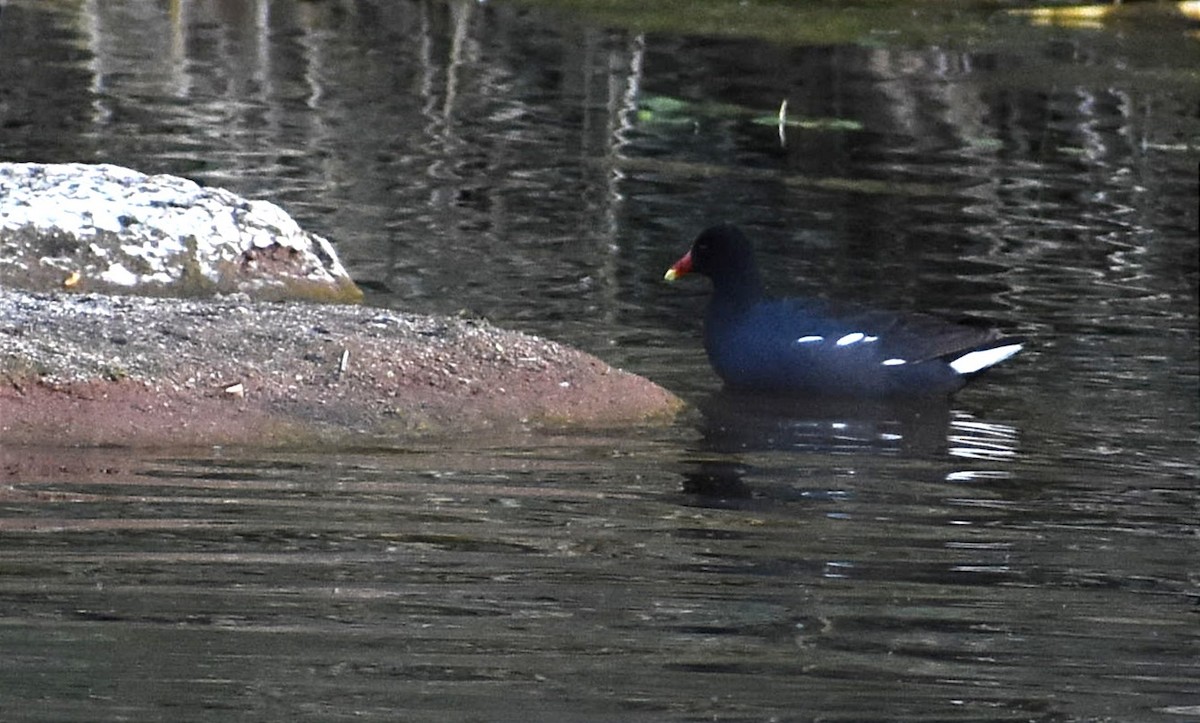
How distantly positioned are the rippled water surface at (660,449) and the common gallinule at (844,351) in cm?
19

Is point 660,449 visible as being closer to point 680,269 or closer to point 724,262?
point 724,262

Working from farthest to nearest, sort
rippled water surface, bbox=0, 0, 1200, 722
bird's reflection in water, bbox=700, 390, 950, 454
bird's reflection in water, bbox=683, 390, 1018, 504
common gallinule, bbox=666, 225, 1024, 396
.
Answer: common gallinule, bbox=666, 225, 1024, 396, bird's reflection in water, bbox=700, 390, 950, 454, bird's reflection in water, bbox=683, 390, 1018, 504, rippled water surface, bbox=0, 0, 1200, 722

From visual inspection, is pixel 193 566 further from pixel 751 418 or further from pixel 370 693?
pixel 751 418

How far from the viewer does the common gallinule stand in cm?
1120

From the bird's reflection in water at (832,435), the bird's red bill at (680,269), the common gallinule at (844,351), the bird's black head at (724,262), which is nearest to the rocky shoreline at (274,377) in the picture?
the bird's reflection in water at (832,435)

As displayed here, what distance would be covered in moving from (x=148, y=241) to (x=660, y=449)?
3430 millimetres

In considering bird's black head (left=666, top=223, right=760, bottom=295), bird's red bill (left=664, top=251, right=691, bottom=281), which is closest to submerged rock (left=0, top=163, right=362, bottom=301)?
bird's red bill (left=664, top=251, right=691, bottom=281)

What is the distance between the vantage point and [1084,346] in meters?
12.1

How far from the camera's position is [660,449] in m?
9.43

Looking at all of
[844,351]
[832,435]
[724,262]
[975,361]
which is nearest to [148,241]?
[724,262]

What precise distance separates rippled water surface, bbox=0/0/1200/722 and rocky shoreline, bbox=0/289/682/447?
28 cm

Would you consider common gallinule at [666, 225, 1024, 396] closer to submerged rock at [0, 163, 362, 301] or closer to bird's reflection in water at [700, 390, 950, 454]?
bird's reflection in water at [700, 390, 950, 454]

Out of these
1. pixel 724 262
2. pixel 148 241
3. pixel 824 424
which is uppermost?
pixel 148 241

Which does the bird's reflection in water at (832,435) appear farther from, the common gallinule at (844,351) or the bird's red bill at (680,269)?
the bird's red bill at (680,269)
